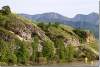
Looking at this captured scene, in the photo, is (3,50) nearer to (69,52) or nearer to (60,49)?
(60,49)

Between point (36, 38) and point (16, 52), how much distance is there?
0.32 metres

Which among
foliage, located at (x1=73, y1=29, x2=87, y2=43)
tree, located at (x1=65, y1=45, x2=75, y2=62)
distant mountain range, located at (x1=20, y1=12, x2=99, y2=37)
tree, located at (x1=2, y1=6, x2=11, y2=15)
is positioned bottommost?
tree, located at (x1=65, y1=45, x2=75, y2=62)

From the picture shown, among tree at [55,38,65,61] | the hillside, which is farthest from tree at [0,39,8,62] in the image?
tree at [55,38,65,61]

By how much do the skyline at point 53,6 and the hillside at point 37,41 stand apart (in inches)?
4.1

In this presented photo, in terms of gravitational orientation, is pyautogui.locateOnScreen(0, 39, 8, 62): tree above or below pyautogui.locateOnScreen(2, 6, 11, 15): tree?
below

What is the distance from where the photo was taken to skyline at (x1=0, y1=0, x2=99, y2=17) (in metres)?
5.22

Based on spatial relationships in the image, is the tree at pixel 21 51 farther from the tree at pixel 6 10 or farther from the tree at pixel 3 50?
the tree at pixel 6 10

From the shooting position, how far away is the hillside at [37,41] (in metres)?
5.34

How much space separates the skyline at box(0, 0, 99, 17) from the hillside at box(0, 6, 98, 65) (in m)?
0.10

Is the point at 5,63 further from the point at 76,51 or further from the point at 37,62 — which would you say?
the point at 76,51

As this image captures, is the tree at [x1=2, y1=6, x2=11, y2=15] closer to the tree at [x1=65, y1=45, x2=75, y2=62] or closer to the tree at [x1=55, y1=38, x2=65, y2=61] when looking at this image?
the tree at [x1=55, y1=38, x2=65, y2=61]

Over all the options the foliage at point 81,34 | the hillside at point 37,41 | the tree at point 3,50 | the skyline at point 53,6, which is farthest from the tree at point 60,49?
the tree at point 3,50

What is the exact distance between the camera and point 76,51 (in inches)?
213

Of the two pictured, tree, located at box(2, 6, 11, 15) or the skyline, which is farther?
tree, located at box(2, 6, 11, 15)
